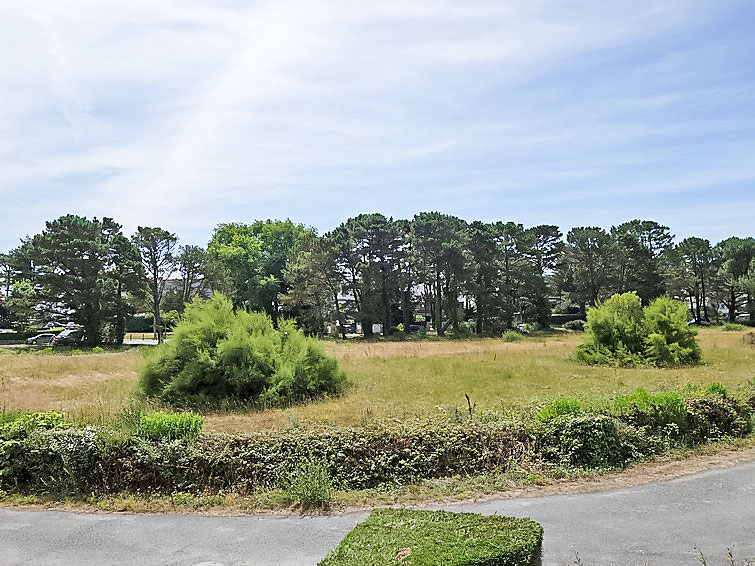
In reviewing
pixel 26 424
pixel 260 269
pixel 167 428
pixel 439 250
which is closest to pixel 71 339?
pixel 260 269

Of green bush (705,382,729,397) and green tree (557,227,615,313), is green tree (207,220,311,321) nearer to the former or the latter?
green tree (557,227,615,313)

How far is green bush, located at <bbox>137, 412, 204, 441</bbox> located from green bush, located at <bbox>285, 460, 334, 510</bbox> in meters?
1.73

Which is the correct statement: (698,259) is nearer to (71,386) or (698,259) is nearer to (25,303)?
(71,386)

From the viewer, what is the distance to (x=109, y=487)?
6844mm

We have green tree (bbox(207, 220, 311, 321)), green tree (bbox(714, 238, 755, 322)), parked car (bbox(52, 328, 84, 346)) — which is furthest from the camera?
green tree (bbox(714, 238, 755, 322))

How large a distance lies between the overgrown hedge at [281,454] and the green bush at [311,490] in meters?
0.42

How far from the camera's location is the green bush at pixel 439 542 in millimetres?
3822

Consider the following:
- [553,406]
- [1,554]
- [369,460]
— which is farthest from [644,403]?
[1,554]

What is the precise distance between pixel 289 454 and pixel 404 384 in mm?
8188

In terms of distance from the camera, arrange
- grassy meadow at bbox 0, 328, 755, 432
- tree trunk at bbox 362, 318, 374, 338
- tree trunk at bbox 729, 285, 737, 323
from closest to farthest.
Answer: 1. grassy meadow at bbox 0, 328, 755, 432
2. tree trunk at bbox 362, 318, 374, 338
3. tree trunk at bbox 729, 285, 737, 323

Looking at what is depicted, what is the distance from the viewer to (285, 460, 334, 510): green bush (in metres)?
6.16

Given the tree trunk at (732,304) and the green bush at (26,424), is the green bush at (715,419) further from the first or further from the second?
the tree trunk at (732,304)

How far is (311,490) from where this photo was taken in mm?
6168

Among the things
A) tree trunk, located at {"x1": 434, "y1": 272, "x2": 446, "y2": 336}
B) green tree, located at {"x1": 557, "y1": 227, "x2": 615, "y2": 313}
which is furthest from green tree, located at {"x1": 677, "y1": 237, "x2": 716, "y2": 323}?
tree trunk, located at {"x1": 434, "y1": 272, "x2": 446, "y2": 336}
